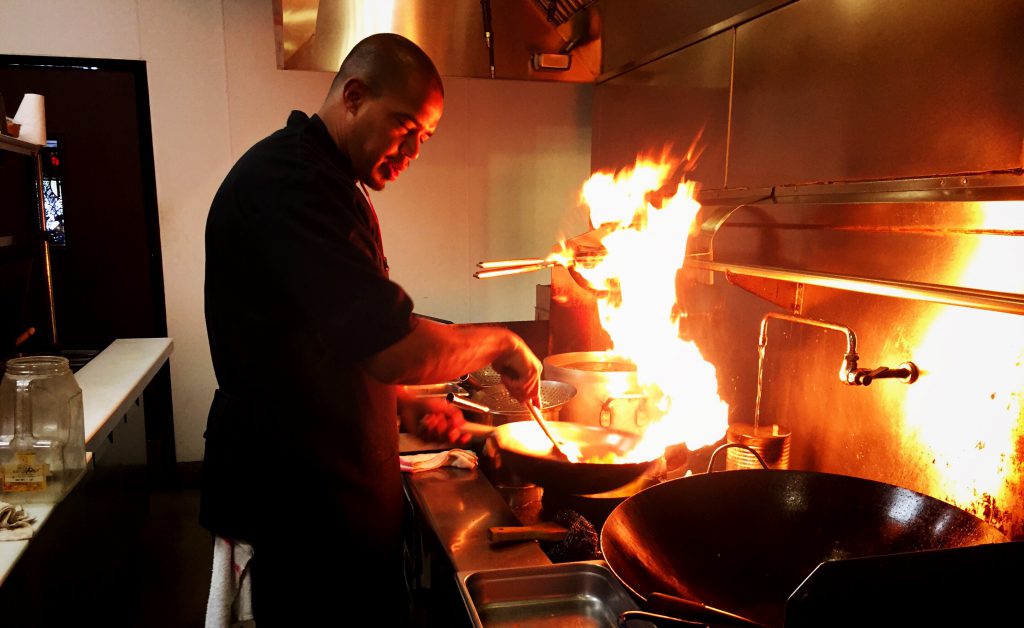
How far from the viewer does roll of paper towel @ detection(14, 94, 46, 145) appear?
290cm

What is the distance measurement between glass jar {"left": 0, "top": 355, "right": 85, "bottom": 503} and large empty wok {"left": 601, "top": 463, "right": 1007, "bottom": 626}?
137 centimetres

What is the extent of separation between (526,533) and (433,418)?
0.62 metres

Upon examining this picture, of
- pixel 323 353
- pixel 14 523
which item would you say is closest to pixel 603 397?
pixel 323 353

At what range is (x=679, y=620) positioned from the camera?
0.90 meters

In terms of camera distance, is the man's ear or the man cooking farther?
the man's ear

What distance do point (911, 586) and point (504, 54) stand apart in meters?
2.50

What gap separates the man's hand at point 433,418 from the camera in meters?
1.98

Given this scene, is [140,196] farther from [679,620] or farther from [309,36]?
[679,620]

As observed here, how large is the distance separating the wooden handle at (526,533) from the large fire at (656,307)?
349 millimetres

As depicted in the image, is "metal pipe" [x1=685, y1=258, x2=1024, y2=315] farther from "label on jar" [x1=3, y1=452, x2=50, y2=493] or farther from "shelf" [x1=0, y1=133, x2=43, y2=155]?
"shelf" [x1=0, y1=133, x2=43, y2=155]

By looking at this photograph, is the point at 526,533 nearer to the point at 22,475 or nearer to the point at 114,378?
the point at 22,475

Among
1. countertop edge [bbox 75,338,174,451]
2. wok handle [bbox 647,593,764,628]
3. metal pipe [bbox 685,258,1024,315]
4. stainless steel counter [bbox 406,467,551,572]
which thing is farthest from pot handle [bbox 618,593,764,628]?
countertop edge [bbox 75,338,174,451]

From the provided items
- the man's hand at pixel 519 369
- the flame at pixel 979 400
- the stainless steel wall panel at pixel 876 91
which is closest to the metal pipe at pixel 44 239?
the man's hand at pixel 519 369

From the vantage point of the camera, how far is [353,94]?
143 centimetres
